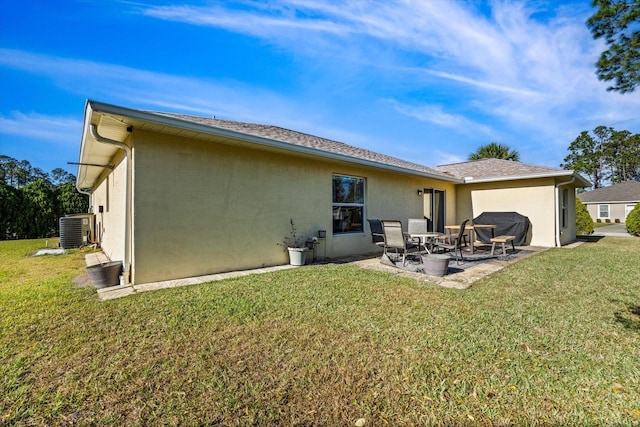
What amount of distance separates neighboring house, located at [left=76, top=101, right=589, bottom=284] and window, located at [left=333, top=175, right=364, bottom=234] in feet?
0.10

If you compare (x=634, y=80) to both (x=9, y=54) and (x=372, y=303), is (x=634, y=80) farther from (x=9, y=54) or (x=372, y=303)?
(x=9, y=54)

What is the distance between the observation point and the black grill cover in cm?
1084

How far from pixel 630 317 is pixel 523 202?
9051mm

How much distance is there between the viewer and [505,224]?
11281mm

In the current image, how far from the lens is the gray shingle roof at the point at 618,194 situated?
28.5m

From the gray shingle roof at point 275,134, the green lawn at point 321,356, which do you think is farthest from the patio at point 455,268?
the gray shingle roof at point 275,134

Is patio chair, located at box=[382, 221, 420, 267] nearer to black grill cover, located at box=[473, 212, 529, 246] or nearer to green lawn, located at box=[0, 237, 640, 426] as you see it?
green lawn, located at box=[0, 237, 640, 426]

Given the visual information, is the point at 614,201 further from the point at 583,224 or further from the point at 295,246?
the point at 295,246

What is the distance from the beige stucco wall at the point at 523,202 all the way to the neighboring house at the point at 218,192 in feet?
1.53

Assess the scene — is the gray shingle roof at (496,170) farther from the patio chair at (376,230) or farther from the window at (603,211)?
the window at (603,211)

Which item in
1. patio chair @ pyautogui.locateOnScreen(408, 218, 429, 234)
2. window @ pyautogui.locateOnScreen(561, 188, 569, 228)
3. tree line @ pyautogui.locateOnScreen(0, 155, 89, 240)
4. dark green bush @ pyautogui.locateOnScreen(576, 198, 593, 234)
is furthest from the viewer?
dark green bush @ pyautogui.locateOnScreen(576, 198, 593, 234)

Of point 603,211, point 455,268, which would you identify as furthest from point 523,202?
point 603,211

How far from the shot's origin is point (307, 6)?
6801 mm

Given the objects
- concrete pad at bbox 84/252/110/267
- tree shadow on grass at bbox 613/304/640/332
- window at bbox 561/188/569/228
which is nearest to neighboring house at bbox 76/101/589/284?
concrete pad at bbox 84/252/110/267
